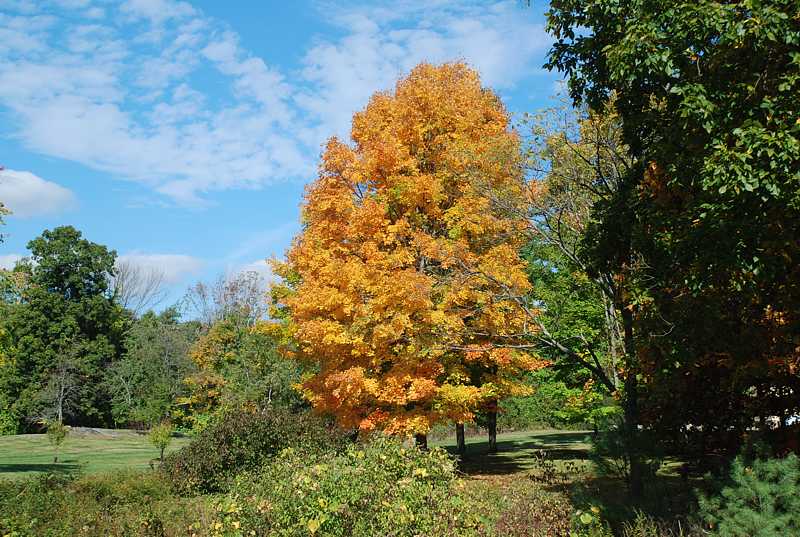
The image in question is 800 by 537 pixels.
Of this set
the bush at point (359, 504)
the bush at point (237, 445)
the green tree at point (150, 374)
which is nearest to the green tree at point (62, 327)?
the green tree at point (150, 374)

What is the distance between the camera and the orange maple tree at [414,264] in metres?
15.1

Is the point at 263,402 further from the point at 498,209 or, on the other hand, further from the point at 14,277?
the point at 498,209

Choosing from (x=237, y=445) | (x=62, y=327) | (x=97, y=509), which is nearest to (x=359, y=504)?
(x=97, y=509)

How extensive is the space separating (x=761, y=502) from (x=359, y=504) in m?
4.78

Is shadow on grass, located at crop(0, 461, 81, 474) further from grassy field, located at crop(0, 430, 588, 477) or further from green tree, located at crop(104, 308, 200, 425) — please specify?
green tree, located at crop(104, 308, 200, 425)

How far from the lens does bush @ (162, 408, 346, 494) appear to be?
51.5 feet

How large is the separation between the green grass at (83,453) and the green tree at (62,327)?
4.92 metres

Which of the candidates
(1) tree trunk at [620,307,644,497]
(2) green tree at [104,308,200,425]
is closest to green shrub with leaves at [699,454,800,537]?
(1) tree trunk at [620,307,644,497]

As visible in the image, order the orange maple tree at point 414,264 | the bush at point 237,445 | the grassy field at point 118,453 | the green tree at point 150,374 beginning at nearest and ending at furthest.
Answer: the orange maple tree at point 414,264 < the bush at point 237,445 < the grassy field at point 118,453 < the green tree at point 150,374

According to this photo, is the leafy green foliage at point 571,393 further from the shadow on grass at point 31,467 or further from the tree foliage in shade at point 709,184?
the shadow on grass at point 31,467

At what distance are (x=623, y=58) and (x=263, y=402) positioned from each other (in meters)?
22.3

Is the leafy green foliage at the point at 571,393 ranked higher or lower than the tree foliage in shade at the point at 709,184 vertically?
lower

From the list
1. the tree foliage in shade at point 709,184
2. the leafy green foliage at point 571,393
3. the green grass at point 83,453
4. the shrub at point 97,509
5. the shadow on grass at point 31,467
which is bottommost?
the green grass at point 83,453

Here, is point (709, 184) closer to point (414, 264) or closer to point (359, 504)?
point (359, 504)
